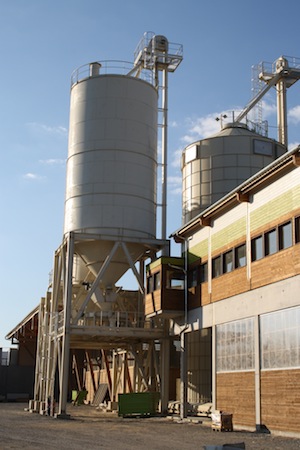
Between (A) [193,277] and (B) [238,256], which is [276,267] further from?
(A) [193,277]

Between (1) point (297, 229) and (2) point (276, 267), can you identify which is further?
(2) point (276, 267)

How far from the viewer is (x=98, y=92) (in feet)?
130

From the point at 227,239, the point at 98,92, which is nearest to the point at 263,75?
the point at 98,92

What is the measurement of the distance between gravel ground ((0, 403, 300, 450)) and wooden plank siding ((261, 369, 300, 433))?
2.15 ft

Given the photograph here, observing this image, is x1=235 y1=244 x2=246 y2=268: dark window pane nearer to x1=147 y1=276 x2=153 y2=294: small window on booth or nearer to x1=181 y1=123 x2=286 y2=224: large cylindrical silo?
x1=147 y1=276 x2=153 y2=294: small window on booth

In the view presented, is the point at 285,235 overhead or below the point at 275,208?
below

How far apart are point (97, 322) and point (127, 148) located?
10.5 meters

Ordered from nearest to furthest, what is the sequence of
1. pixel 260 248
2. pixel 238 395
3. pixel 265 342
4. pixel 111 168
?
pixel 265 342 < pixel 260 248 < pixel 238 395 < pixel 111 168

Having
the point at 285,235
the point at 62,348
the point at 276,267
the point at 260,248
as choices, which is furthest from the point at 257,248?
the point at 62,348

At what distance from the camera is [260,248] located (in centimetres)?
2712

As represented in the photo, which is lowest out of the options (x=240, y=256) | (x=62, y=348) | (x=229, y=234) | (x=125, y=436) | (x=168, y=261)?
(x=125, y=436)

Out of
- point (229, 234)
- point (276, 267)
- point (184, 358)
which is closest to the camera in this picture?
point (276, 267)

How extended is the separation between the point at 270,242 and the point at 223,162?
1636 cm

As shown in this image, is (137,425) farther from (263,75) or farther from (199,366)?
(263,75)
